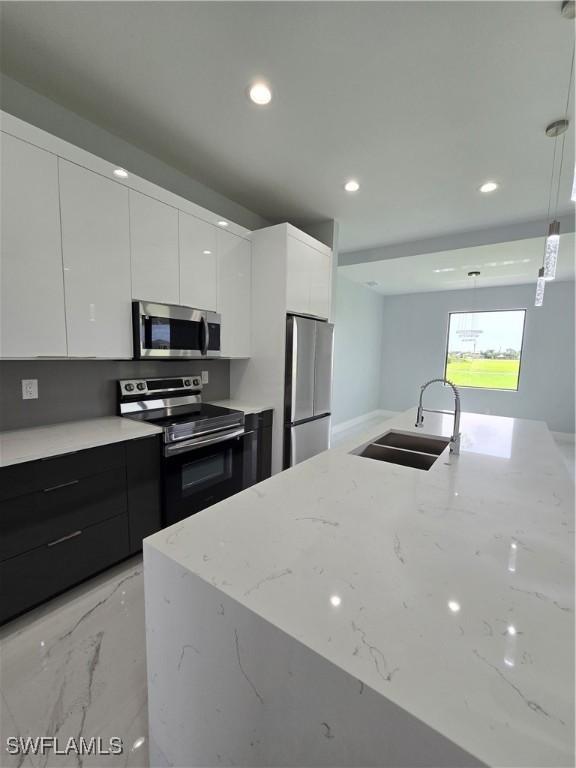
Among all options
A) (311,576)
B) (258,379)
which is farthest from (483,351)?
(311,576)

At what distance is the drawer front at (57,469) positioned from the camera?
59.6 inches

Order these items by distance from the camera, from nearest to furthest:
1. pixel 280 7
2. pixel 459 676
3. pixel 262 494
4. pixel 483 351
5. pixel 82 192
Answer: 1. pixel 459 676
2. pixel 262 494
3. pixel 280 7
4. pixel 82 192
5. pixel 483 351

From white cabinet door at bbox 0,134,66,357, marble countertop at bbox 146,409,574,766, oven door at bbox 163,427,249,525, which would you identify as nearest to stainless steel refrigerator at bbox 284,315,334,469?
oven door at bbox 163,427,249,525

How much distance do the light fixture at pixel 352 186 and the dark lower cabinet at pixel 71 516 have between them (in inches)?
98.9

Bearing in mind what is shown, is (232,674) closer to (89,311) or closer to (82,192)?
(89,311)

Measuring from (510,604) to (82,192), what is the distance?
2.51m

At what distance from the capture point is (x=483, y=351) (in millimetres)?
6242

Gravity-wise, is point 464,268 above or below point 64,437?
above

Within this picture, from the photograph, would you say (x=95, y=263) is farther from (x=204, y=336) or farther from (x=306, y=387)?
(x=306, y=387)

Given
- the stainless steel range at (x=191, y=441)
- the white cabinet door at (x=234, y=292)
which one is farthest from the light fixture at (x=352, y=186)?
the stainless steel range at (x=191, y=441)

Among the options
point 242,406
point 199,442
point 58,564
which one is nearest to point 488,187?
point 242,406

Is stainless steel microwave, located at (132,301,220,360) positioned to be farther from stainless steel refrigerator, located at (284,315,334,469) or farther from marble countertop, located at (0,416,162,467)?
stainless steel refrigerator, located at (284,315,334,469)

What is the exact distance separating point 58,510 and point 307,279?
8.33 ft

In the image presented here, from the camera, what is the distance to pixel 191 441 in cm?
223
